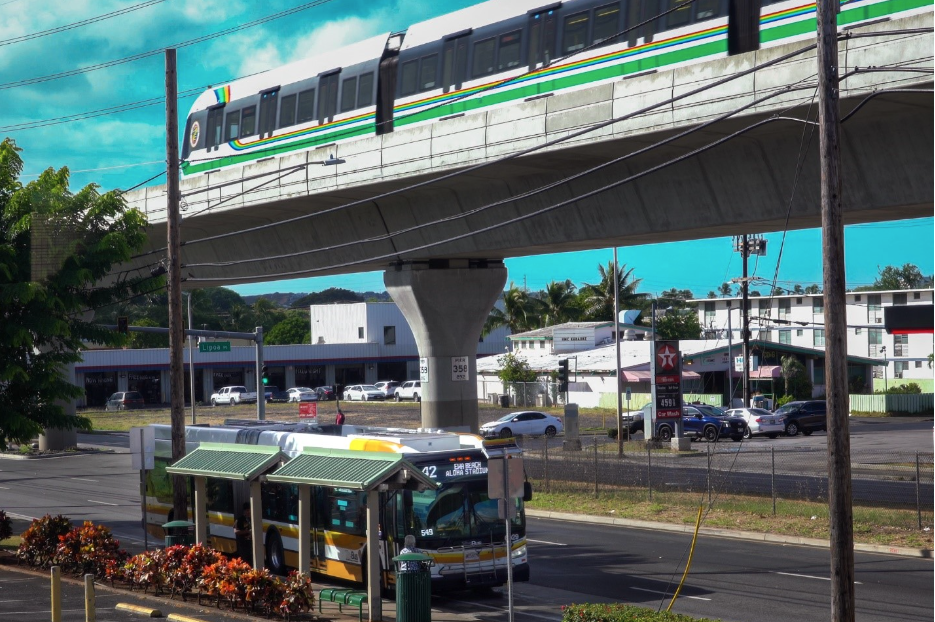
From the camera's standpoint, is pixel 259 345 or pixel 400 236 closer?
pixel 400 236

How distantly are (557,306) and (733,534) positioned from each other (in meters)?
69.5

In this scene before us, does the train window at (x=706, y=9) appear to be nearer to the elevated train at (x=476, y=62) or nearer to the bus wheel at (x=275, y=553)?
the elevated train at (x=476, y=62)

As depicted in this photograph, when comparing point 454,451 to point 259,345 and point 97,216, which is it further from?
point 259,345

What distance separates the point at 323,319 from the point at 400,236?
7478 centimetres

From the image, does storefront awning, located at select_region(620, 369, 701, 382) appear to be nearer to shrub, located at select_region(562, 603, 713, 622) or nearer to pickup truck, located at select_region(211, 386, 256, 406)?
pickup truck, located at select_region(211, 386, 256, 406)

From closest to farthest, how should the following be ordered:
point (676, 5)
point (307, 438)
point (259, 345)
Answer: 1. point (307, 438)
2. point (676, 5)
3. point (259, 345)

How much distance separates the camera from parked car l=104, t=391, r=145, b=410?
8556 cm

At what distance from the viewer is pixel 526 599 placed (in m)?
17.4

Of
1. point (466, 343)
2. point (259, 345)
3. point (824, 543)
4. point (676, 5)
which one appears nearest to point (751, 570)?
point (824, 543)

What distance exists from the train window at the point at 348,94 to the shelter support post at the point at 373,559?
17032 mm

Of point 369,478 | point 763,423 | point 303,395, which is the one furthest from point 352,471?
point 303,395

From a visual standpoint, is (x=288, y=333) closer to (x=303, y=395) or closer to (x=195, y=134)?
(x=303, y=395)

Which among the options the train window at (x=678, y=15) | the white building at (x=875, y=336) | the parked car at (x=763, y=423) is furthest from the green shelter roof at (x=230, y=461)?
the white building at (x=875, y=336)

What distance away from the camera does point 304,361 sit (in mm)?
95562
